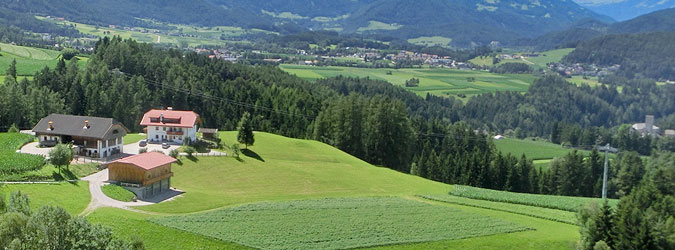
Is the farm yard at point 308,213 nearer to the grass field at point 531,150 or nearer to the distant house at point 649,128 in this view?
the grass field at point 531,150

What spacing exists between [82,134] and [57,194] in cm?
1733

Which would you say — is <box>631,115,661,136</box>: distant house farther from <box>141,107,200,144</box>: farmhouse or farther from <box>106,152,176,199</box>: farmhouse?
<box>106,152,176,199</box>: farmhouse

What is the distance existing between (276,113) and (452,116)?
284ft

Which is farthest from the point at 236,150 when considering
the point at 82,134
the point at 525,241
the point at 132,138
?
the point at 525,241

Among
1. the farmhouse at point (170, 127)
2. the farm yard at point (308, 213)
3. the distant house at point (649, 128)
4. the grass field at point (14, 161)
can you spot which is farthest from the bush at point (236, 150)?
the distant house at point (649, 128)

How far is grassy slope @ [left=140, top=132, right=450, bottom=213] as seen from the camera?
196 feet

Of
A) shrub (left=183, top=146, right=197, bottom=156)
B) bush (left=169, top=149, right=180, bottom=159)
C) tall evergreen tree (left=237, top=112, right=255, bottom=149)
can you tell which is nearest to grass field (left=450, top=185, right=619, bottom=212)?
tall evergreen tree (left=237, top=112, right=255, bottom=149)

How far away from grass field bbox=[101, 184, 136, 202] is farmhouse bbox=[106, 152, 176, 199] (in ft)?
2.60

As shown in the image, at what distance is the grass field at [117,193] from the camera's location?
177 feet

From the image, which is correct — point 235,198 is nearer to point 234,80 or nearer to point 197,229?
point 197,229

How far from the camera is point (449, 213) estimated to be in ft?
193

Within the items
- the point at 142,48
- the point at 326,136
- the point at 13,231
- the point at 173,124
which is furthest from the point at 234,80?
the point at 13,231

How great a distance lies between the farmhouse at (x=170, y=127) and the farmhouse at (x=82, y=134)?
26.7 ft

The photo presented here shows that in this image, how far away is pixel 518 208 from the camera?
6550 centimetres
